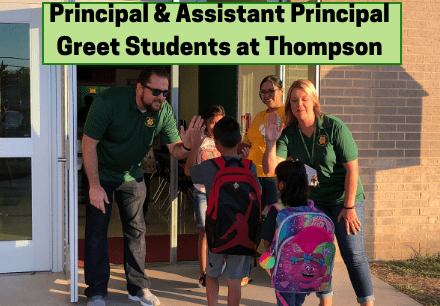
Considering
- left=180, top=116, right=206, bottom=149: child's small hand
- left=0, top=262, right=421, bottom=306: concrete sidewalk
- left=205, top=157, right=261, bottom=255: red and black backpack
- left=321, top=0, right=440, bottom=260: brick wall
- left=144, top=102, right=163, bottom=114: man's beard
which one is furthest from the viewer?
left=321, top=0, right=440, bottom=260: brick wall

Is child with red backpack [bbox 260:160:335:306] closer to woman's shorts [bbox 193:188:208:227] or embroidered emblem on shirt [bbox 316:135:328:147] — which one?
embroidered emblem on shirt [bbox 316:135:328:147]

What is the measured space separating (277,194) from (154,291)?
137cm

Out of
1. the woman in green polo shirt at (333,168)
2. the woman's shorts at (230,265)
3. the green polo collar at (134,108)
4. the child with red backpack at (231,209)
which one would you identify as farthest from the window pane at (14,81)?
the woman in green polo shirt at (333,168)

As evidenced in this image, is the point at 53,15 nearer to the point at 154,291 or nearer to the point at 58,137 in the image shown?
the point at 58,137

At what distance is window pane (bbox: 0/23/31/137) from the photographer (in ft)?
15.9

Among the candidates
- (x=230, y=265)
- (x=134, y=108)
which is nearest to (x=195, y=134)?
(x=134, y=108)

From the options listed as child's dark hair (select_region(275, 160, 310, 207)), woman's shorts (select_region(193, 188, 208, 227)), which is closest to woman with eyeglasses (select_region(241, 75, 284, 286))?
woman's shorts (select_region(193, 188, 208, 227))

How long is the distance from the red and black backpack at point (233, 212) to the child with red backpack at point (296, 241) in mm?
202

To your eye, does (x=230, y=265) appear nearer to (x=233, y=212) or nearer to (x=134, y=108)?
(x=233, y=212)

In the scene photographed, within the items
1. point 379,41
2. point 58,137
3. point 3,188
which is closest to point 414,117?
point 379,41

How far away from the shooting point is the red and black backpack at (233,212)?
3.27 metres

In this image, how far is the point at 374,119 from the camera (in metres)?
5.30

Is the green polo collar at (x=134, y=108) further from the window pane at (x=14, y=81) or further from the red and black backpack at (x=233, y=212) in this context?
the window pane at (x=14, y=81)

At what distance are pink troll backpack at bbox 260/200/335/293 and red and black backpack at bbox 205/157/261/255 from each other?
0.26 m
